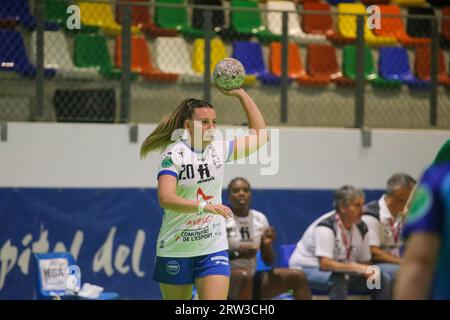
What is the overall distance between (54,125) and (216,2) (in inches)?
132

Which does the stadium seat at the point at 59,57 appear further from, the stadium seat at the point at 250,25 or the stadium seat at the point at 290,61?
the stadium seat at the point at 290,61

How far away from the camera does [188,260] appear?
245 inches

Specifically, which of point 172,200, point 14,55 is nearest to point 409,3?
point 14,55

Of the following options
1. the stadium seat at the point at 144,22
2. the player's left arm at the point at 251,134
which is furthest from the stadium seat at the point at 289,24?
the player's left arm at the point at 251,134

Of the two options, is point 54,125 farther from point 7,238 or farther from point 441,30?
point 441,30

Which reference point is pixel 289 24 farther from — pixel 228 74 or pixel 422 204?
pixel 422 204

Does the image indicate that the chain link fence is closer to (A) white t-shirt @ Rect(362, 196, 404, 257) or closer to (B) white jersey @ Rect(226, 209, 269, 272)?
(A) white t-shirt @ Rect(362, 196, 404, 257)

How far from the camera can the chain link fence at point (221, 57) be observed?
10.3 m

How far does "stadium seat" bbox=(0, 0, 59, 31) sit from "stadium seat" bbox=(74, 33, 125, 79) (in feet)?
1.17

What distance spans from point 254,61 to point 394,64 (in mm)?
2042

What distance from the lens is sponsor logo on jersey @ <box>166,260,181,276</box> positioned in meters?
6.23

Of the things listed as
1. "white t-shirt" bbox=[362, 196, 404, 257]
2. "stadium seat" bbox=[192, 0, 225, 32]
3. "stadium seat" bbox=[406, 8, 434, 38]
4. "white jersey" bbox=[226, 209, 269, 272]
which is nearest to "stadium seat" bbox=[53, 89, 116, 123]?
"white jersey" bbox=[226, 209, 269, 272]

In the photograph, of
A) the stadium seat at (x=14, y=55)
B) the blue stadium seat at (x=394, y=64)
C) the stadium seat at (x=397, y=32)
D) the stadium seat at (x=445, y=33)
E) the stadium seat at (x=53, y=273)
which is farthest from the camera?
the stadium seat at (x=397, y=32)

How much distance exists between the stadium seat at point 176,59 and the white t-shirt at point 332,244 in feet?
9.19
